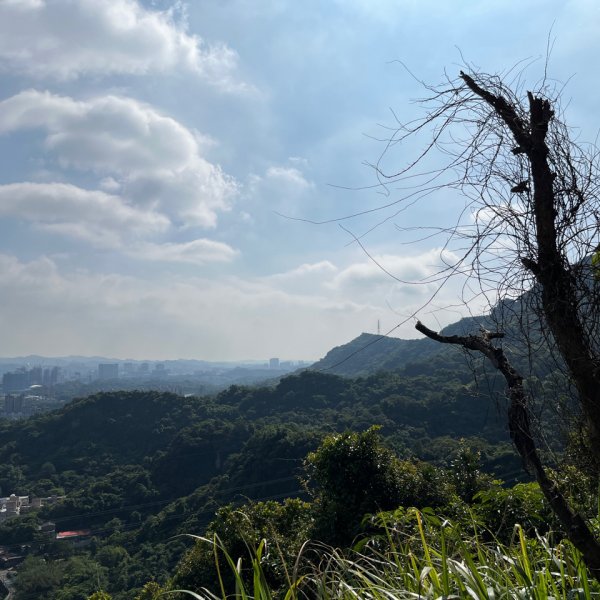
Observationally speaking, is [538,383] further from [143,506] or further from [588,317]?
[143,506]

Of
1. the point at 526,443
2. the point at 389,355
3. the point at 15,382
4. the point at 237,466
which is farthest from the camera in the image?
the point at 15,382

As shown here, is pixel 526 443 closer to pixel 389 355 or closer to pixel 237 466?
pixel 237 466

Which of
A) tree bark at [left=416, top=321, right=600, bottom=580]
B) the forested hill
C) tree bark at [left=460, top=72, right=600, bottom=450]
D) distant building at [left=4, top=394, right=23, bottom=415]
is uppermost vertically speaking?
tree bark at [left=460, top=72, right=600, bottom=450]

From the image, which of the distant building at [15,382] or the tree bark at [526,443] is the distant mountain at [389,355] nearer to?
the tree bark at [526,443]

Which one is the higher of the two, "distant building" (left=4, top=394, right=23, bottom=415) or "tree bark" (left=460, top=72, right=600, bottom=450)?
"tree bark" (left=460, top=72, right=600, bottom=450)

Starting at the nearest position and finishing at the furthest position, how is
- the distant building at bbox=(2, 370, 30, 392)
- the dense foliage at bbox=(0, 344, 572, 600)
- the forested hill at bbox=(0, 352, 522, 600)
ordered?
the dense foliage at bbox=(0, 344, 572, 600) < the forested hill at bbox=(0, 352, 522, 600) < the distant building at bbox=(2, 370, 30, 392)

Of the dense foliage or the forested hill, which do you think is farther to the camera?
the forested hill

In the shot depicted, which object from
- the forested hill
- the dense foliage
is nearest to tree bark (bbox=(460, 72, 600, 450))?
the dense foliage

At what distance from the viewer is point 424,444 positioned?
31.6 metres

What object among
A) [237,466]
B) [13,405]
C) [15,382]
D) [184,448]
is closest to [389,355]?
[184,448]

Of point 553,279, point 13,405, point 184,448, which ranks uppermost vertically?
point 553,279

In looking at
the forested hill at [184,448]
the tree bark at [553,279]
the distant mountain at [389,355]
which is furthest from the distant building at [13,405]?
the tree bark at [553,279]

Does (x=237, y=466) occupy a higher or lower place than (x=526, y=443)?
lower

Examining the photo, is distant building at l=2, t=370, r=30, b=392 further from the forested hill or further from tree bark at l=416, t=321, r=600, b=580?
tree bark at l=416, t=321, r=600, b=580
